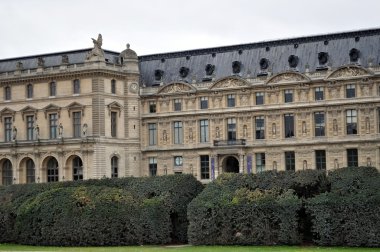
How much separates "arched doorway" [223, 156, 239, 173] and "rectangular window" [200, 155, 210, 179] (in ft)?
6.09

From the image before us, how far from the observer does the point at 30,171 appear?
8981 centimetres

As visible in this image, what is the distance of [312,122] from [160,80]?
61.3ft

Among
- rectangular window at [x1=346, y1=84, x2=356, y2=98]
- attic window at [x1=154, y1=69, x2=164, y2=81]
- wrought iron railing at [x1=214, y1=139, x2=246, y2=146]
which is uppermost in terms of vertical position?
attic window at [x1=154, y1=69, x2=164, y2=81]

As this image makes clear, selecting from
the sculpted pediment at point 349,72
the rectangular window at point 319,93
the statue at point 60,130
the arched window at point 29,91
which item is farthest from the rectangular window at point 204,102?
the arched window at point 29,91

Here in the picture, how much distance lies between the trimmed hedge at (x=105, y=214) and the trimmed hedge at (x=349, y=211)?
31.6 feet

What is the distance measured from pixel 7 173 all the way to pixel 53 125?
8.09 meters

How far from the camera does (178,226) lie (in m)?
54.6

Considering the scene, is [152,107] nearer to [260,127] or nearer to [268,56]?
[260,127]

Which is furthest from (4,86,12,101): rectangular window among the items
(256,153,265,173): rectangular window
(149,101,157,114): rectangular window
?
(256,153,265,173): rectangular window

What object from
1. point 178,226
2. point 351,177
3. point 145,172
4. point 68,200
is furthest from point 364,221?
point 145,172

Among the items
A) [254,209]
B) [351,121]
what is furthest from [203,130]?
[254,209]

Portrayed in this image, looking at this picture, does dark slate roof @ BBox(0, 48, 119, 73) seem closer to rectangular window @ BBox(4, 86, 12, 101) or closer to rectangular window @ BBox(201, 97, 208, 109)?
rectangular window @ BBox(4, 86, 12, 101)

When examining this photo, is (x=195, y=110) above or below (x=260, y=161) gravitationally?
above

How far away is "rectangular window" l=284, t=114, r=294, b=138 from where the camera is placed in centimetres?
8444
